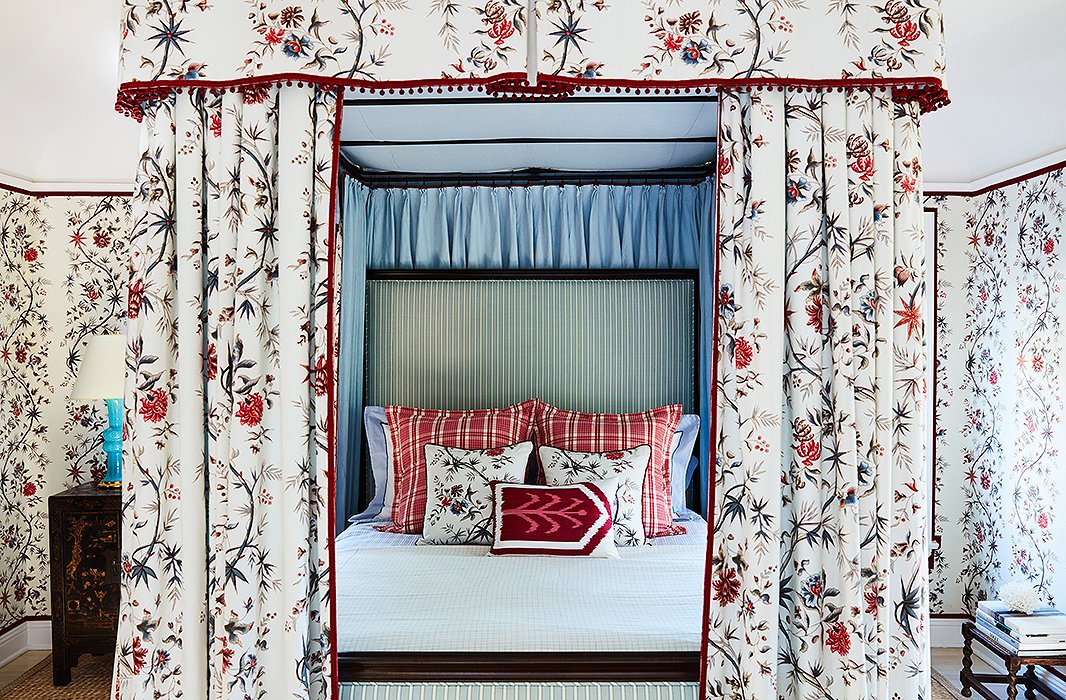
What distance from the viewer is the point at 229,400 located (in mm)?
2109

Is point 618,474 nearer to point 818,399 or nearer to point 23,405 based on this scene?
point 818,399

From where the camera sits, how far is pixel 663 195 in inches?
165

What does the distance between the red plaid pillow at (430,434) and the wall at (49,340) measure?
68.3 inches

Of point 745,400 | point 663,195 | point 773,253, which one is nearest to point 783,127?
point 773,253

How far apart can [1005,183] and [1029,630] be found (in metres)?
2.14

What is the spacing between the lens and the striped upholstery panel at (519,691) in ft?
7.41

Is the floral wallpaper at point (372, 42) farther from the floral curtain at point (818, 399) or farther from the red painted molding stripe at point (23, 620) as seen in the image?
the red painted molding stripe at point (23, 620)

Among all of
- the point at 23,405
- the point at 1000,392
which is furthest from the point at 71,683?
the point at 1000,392

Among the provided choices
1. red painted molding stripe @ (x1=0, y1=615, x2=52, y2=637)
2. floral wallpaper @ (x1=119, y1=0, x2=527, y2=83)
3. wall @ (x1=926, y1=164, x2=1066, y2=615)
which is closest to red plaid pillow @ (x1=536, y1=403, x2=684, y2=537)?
wall @ (x1=926, y1=164, x2=1066, y2=615)

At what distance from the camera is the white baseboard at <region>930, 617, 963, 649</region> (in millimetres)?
4332

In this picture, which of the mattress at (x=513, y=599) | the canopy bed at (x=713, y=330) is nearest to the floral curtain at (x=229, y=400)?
the canopy bed at (x=713, y=330)

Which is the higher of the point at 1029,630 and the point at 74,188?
the point at 74,188

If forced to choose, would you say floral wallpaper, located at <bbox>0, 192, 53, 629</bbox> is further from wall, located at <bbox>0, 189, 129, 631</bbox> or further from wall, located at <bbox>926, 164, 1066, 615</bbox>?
wall, located at <bbox>926, 164, 1066, 615</bbox>

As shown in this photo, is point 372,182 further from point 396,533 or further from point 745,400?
point 745,400
